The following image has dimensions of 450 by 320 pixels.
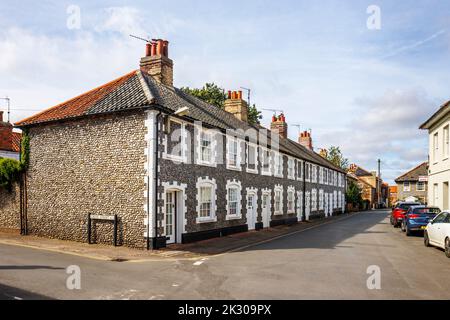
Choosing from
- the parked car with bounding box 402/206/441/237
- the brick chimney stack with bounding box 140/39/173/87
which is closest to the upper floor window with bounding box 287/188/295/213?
→ the parked car with bounding box 402/206/441/237

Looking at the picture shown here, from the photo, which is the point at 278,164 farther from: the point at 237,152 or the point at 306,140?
the point at 306,140

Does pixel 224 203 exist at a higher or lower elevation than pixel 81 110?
lower

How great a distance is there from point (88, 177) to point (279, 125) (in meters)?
25.5

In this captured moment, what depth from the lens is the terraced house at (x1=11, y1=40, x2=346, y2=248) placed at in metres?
15.6

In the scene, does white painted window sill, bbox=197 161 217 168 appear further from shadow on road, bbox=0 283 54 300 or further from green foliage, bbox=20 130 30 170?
shadow on road, bbox=0 283 54 300

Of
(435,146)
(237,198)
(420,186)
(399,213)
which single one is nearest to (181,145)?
(237,198)

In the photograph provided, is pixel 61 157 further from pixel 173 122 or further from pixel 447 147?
pixel 447 147

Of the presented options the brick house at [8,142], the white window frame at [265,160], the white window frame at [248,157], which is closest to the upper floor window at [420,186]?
the white window frame at [265,160]

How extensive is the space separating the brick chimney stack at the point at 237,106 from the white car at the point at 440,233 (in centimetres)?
1639

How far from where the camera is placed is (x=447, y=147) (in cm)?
2302

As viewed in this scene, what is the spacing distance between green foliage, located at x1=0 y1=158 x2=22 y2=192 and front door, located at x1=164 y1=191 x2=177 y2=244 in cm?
826

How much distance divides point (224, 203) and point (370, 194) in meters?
72.0

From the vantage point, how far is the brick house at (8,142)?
109ft
